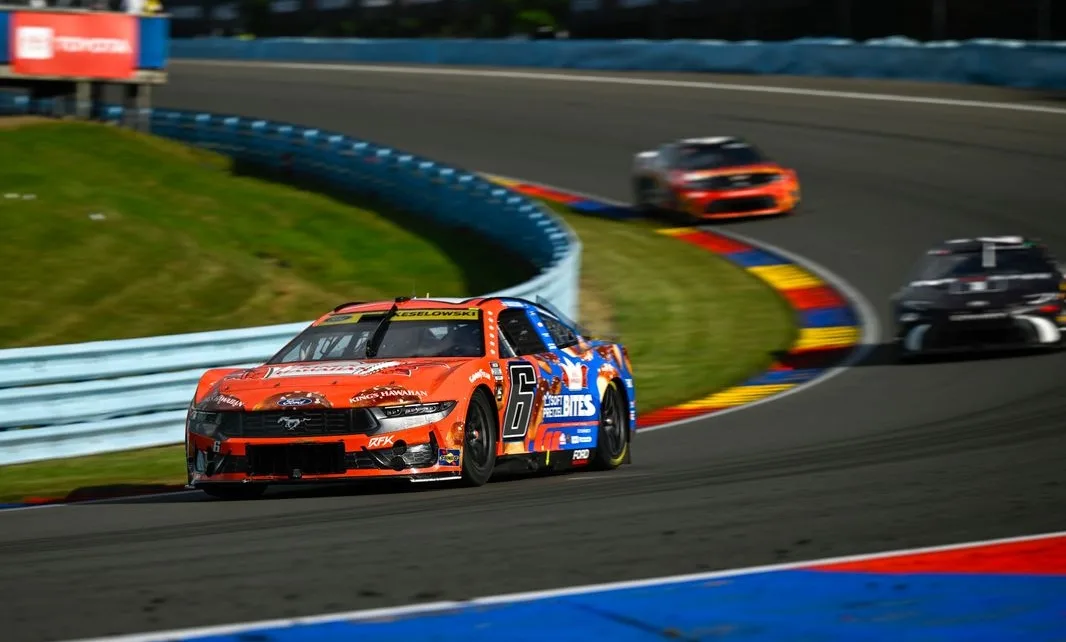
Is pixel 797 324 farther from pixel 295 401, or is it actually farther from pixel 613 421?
pixel 295 401

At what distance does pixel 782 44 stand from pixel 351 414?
32.2 metres

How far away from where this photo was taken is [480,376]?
30.7 ft

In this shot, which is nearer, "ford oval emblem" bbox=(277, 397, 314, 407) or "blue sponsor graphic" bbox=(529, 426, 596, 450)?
"ford oval emblem" bbox=(277, 397, 314, 407)

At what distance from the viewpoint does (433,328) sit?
10.1m

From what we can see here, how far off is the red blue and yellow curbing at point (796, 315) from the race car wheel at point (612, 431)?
8.39ft

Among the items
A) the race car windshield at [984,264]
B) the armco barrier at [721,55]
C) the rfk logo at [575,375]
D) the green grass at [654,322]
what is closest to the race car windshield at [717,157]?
the green grass at [654,322]

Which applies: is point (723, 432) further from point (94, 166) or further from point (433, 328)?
point (94, 166)

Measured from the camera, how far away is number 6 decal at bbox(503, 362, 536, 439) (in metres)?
9.63

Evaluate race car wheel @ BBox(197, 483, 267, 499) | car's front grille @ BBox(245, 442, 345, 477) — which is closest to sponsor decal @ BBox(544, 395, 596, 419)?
car's front grille @ BBox(245, 442, 345, 477)

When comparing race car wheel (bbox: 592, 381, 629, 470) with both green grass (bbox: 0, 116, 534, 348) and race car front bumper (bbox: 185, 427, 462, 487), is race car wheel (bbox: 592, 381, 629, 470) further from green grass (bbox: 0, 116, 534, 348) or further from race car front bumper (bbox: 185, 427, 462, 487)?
green grass (bbox: 0, 116, 534, 348)

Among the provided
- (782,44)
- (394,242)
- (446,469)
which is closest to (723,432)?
(446,469)

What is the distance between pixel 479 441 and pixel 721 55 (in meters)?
32.6

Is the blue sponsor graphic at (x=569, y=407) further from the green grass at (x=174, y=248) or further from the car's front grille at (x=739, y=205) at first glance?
the car's front grille at (x=739, y=205)

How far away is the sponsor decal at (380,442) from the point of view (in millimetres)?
8727
